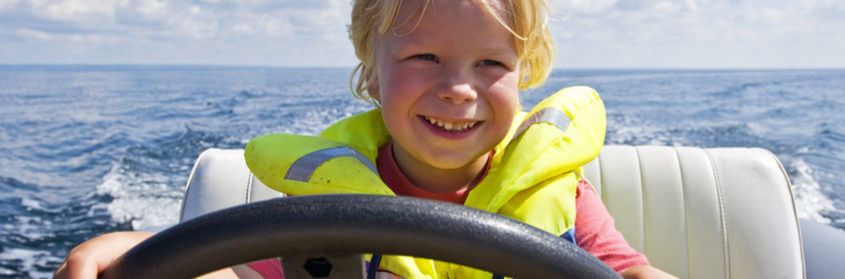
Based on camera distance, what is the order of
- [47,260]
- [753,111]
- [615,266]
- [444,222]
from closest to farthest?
1. [444,222]
2. [615,266]
3. [47,260]
4. [753,111]

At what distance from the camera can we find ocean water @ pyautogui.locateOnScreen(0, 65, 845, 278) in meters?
4.09

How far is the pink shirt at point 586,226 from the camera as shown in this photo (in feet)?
3.67

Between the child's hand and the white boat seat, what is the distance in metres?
0.90

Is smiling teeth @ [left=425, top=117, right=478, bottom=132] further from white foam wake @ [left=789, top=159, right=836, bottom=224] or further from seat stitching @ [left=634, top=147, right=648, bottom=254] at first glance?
white foam wake @ [left=789, top=159, right=836, bottom=224]

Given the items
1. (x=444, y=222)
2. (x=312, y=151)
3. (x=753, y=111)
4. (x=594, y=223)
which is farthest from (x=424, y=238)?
(x=753, y=111)

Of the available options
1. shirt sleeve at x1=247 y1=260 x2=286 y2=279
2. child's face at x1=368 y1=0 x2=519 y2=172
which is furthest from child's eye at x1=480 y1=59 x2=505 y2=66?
shirt sleeve at x1=247 y1=260 x2=286 y2=279

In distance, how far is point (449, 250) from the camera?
0.52m

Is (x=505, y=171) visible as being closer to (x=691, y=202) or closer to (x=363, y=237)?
(x=363, y=237)

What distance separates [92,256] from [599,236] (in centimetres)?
90

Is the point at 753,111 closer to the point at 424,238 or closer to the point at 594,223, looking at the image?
the point at 594,223

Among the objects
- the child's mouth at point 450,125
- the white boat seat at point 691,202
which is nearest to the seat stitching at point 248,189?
the white boat seat at point 691,202

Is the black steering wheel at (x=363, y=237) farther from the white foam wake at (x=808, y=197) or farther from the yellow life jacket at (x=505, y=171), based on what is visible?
the white foam wake at (x=808, y=197)

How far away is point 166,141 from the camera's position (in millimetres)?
6691

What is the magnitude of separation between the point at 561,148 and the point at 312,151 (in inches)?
19.4
